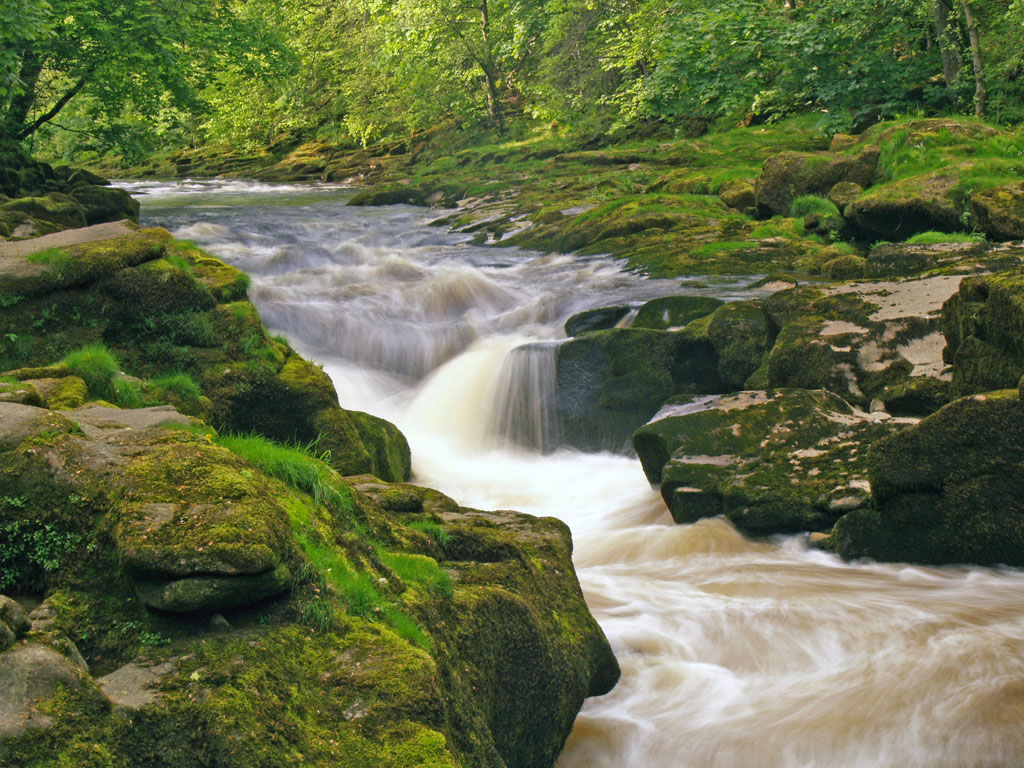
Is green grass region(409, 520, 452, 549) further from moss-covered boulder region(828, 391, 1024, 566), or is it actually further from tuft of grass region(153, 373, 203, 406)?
moss-covered boulder region(828, 391, 1024, 566)

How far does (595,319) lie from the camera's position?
479 inches

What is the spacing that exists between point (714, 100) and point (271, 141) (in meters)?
27.5

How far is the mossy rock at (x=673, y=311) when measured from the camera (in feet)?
36.1

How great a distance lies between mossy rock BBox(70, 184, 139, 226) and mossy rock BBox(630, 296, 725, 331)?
971 centimetres

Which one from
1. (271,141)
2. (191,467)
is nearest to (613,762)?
(191,467)

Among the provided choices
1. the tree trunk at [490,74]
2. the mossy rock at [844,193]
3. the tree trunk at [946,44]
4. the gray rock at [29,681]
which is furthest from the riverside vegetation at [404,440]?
the tree trunk at [490,74]

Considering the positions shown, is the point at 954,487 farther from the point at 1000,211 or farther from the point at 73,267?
the point at 1000,211

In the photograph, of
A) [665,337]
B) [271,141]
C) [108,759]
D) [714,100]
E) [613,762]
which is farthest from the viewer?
[271,141]

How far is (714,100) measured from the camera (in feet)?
88.6

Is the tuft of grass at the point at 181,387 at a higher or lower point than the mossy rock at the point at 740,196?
lower

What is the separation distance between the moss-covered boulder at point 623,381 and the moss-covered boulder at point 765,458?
155cm

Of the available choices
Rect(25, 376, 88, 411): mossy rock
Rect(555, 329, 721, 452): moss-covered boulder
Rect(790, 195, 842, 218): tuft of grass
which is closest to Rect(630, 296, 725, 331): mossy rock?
Rect(555, 329, 721, 452): moss-covered boulder

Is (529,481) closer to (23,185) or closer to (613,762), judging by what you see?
(613,762)

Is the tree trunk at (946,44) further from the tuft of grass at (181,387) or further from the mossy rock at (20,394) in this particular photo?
the mossy rock at (20,394)
